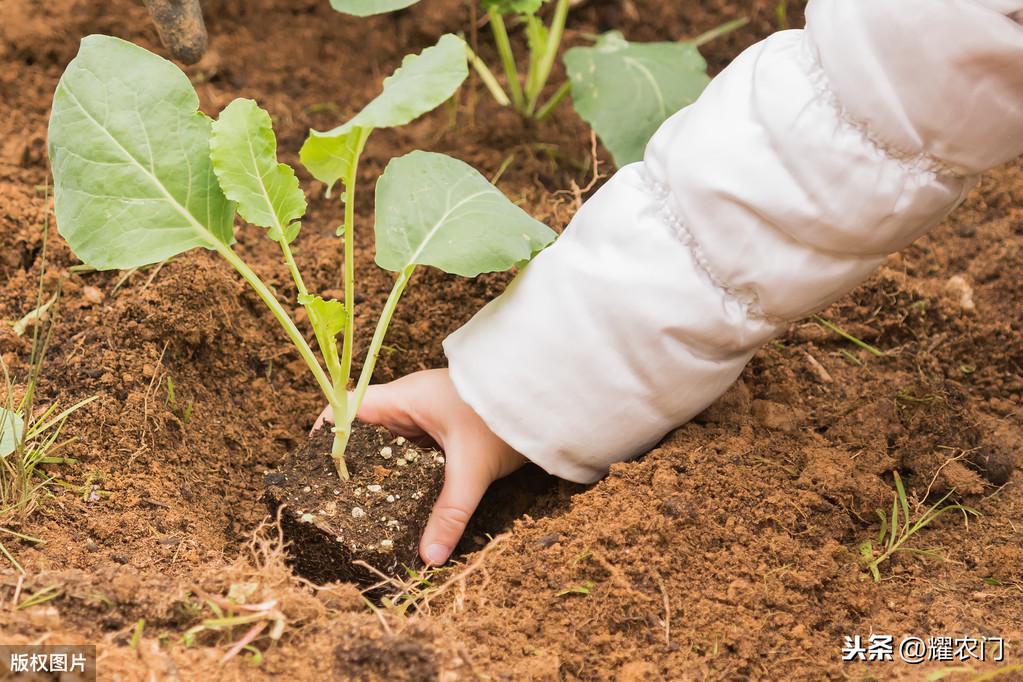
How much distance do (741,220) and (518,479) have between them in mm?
523

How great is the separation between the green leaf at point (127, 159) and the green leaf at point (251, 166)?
0.18 ft

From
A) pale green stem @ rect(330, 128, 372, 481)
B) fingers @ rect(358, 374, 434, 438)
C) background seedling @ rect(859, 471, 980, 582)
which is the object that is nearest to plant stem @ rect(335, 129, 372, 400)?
pale green stem @ rect(330, 128, 372, 481)

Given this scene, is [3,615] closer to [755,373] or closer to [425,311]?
[425,311]

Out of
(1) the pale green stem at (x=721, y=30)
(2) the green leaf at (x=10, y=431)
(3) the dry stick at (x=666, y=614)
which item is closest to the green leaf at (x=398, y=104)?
(2) the green leaf at (x=10, y=431)

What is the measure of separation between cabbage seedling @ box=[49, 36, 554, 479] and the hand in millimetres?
111

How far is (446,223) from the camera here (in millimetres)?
1353

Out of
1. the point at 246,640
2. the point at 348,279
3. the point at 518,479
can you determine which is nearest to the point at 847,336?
the point at 518,479

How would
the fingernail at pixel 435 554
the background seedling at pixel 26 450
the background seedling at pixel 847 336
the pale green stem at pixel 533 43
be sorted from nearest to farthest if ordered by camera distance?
the background seedling at pixel 26 450
the fingernail at pixel 435 554
the background seedling at pixel 847 336
the pale green stem at pixel 533 43

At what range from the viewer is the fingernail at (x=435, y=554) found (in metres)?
1.34

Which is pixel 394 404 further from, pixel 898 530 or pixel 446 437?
pixel 898 530

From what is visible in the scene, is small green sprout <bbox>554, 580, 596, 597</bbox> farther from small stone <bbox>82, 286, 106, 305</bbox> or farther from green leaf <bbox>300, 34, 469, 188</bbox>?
small stone <bbox>82, 286, 106, 305</bbox>

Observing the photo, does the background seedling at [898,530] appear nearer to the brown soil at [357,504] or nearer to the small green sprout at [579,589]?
the small green sprout at [579,589]

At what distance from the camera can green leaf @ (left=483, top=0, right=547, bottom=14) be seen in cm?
176

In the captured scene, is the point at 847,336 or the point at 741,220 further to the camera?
the point at 847,336
